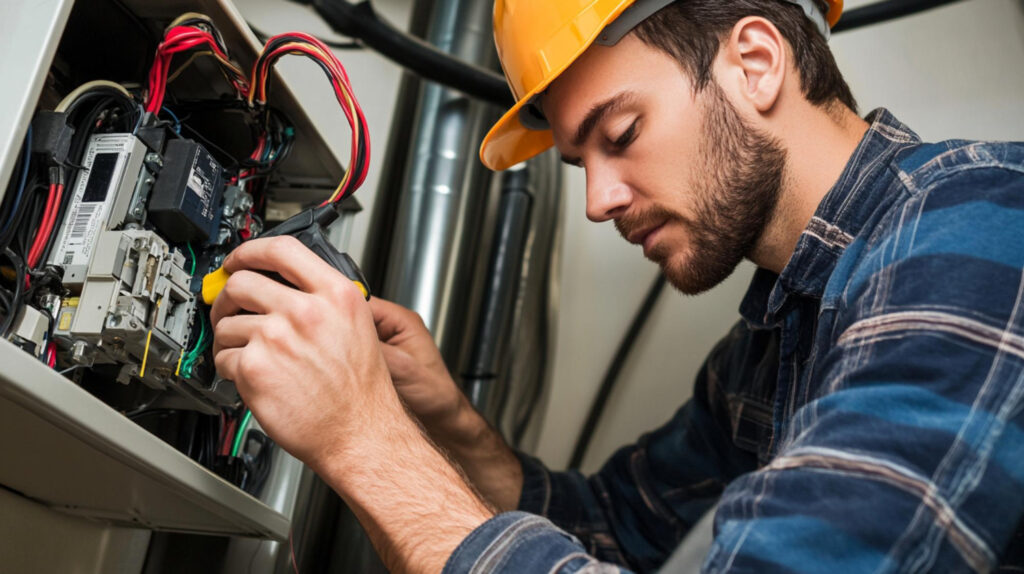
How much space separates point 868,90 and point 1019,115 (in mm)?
260

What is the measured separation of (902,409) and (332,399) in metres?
0.42

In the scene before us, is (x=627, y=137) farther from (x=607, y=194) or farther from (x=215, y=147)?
(x=215, y=147)

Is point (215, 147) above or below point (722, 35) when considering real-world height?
below

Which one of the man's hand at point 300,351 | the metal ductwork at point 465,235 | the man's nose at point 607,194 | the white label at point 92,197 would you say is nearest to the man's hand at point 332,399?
the man's hand at point 300,351

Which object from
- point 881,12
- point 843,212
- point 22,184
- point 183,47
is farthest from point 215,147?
point 881,12

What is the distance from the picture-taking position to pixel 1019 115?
149 centimetres

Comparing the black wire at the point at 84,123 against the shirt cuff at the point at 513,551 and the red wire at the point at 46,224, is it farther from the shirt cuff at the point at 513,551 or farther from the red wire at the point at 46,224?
the shirt cuff at the point at 513,551

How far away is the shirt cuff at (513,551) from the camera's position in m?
0.61

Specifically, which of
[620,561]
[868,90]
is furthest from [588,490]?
[868,90]

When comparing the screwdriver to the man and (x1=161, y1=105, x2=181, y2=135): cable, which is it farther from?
(x1=161, y1=105, x2=181, y2=135): cable

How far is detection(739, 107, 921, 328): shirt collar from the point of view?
82cm

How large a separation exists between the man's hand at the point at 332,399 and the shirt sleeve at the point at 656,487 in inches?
19.9

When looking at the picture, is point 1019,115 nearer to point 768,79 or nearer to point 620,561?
point 768,79

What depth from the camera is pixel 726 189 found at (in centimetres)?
91
